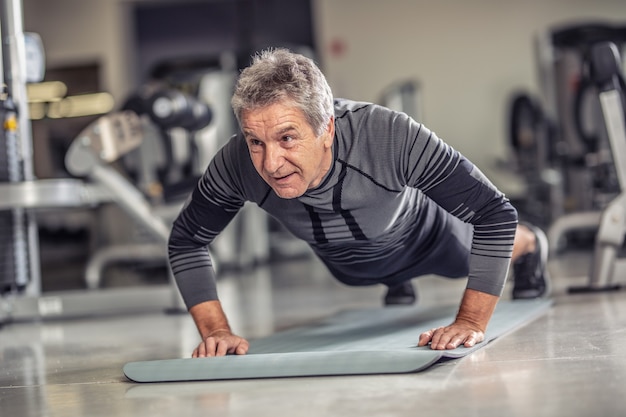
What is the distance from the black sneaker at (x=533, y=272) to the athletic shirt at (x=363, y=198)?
2.67ft

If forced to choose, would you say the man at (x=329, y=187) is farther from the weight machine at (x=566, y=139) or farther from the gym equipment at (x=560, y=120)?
the gym equipment at (x=560, y=120)

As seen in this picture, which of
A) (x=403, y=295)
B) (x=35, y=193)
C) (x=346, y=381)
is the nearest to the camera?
(x=346, y=381)

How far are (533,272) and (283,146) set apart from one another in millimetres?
1483

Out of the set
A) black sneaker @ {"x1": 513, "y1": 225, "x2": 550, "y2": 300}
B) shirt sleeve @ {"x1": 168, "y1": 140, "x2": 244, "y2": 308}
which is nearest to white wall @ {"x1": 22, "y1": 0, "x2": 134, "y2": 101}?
black sneaker @ {"x1": 513, "y1": 225, "x2": 550, "y2": 300}

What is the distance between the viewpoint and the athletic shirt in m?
2.00

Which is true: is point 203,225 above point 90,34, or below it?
below

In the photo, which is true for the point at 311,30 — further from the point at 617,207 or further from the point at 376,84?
the point at 617,207

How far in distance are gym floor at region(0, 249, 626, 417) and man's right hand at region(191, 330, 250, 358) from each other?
194 millimetres

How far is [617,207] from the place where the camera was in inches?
130

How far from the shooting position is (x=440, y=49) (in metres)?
9.15

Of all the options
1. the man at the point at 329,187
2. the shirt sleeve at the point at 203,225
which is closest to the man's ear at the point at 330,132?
the man at the point at 329,187

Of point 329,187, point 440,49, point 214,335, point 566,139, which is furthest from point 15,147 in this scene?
point 440,49

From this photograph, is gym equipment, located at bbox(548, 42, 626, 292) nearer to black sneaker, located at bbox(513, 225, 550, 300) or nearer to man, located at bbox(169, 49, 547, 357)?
black sneaker, located at bbox(513, 225, 550, 300)

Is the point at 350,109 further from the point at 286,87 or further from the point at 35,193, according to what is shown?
the point at 35,193
